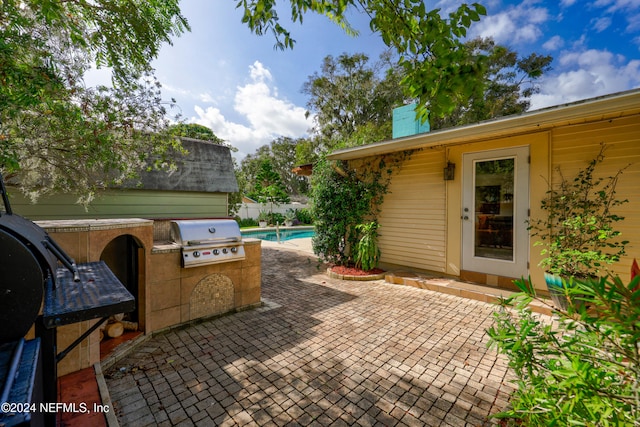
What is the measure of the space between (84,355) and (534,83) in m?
21.7

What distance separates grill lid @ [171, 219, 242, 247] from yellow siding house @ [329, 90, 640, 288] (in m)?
3.56

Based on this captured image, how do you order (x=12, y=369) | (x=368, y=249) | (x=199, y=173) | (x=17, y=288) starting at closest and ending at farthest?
1. (x=12, y=369)
2. (x=17, y=288)
3. (x=368, y=249)
4. (x=199, y=173)

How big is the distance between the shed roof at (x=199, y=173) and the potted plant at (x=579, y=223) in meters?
8.82

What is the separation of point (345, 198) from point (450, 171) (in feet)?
7.94

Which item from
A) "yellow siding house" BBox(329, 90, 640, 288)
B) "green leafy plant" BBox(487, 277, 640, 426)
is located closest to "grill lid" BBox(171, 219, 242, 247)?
"green leafy plant" BBox(487, 277, 640, 426)

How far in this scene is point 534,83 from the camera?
15.3 m

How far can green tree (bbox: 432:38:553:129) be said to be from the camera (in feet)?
48.7

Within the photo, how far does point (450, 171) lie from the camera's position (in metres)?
5.36

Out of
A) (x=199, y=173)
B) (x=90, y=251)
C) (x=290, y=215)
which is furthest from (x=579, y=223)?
(x=290, y=215)

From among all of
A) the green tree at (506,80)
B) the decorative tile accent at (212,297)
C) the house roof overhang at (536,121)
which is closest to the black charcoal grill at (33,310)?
the decorative tile accent at (212,297)

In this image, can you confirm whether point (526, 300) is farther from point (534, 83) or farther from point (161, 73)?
point (534, 83)

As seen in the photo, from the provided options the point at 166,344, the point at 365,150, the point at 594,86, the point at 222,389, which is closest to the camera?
the point at 222,389

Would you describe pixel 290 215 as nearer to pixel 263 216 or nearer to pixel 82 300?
pixel 263 216

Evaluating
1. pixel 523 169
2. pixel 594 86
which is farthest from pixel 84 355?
pixel 594 86
